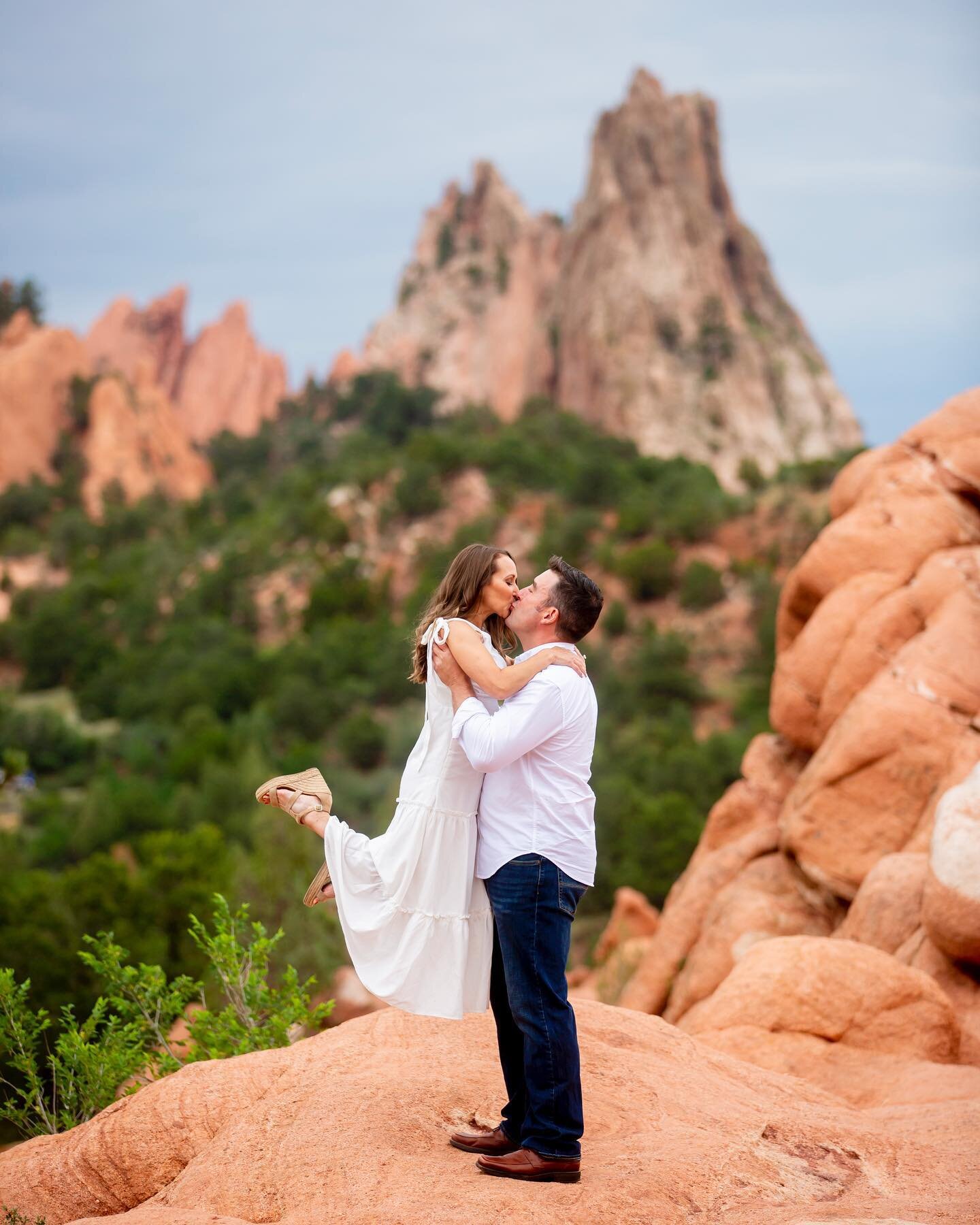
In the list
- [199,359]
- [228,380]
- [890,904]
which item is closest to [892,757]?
[890,904]

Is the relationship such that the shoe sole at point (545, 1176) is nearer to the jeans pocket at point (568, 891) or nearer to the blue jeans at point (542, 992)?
the blue jeans at point (542, 992)

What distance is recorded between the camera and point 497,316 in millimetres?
83500

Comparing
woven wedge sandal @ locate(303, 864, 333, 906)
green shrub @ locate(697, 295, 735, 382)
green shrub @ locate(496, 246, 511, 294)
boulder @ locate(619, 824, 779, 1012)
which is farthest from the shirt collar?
green shrub @ locate(496, 246, 511, 294)

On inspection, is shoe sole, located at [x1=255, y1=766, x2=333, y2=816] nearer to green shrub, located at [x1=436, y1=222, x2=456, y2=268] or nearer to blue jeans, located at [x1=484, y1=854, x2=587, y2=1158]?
blue jeans, located at [x1=484, y1=854, x2=587, y2=1158]

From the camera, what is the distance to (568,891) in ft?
13.7

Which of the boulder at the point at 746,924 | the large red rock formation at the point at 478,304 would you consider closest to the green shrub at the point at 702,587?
the boulder at the point at 746,924

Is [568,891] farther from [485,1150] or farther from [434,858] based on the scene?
[485,1150]

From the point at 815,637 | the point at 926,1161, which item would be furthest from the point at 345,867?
the point at 815,637

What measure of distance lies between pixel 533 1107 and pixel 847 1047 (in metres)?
3.33

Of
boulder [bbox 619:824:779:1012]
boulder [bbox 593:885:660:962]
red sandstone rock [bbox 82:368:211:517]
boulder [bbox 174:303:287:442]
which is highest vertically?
boulder [bbox 174:303:287:442]

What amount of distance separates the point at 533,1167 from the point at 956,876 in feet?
13.7

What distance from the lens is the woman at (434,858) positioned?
4.21m

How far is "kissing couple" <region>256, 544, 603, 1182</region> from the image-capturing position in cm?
410

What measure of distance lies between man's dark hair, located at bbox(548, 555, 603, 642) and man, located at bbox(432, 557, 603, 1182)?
0.14 feet
